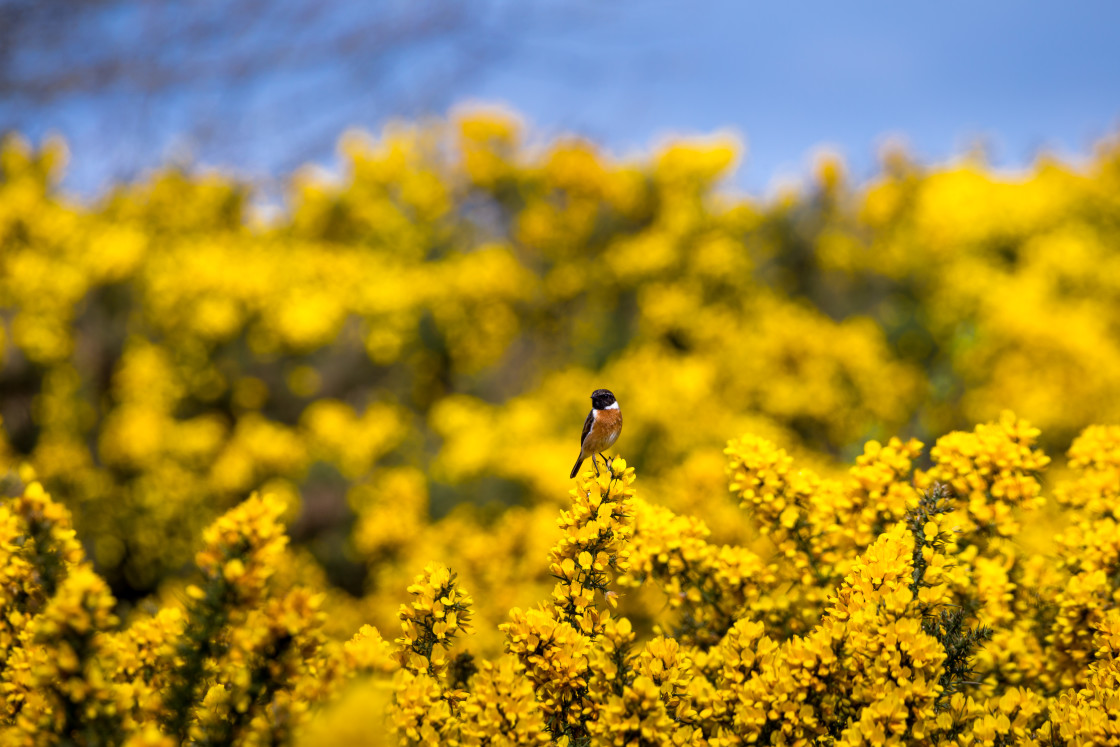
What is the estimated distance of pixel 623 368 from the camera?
8250 millimetres

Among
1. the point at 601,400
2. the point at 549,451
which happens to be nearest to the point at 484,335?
the point at 549,451

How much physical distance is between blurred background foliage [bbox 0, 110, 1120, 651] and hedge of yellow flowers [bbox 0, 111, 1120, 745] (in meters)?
0.05

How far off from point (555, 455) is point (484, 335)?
3.43m

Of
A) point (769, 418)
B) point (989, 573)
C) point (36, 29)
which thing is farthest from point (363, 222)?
point (989, 573)

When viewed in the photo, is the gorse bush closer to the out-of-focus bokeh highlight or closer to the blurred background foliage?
the out-of-focus bokeh highlight

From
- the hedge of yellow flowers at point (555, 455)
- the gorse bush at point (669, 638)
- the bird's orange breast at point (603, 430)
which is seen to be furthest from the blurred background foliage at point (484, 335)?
the bird's orange breast at point (603, 430)

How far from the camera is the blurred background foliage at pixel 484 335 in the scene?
7.00 metres

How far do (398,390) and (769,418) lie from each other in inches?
179

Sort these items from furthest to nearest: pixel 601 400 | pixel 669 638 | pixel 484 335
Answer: pixel 484 335, pixel 601 400, pixel 669 638

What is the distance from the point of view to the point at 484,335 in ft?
31.6

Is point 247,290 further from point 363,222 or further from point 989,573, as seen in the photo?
point 989,573

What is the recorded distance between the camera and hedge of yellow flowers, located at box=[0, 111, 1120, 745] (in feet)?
5.57

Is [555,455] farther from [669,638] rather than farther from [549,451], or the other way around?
[669,638]

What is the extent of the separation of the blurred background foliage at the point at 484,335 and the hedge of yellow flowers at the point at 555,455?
1.8 inches
